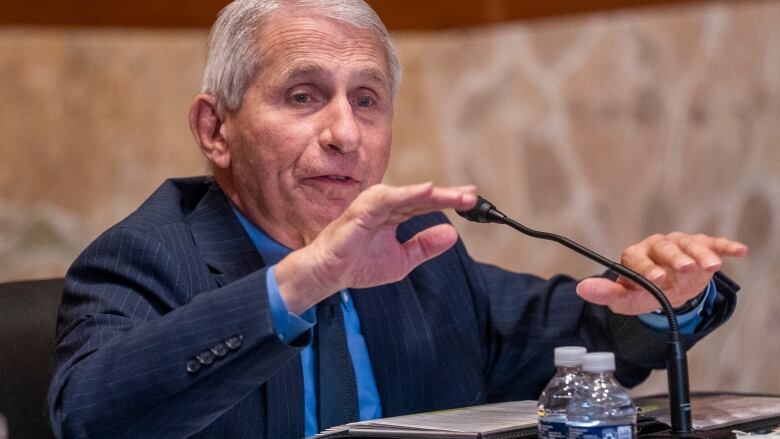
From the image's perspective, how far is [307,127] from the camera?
194 centimetres

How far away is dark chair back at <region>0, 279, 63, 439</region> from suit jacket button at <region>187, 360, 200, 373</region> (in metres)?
0.47

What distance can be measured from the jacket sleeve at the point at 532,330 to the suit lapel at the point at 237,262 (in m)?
0.50

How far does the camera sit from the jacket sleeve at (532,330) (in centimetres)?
221

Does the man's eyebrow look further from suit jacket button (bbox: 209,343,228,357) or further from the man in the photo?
suit jacket button (bbox: 209,343,228,357)

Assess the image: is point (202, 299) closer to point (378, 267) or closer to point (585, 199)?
point (378, 267)

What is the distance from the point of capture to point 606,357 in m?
1.43

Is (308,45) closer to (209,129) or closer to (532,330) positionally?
(209,129)

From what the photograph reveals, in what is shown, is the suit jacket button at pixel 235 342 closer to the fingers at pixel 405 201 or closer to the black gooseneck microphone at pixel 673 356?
the fingers at pixel 405 201

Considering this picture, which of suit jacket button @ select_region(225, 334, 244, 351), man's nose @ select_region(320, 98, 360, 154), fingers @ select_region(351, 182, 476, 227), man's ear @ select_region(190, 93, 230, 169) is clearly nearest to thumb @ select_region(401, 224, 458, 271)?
fingers @ select_region(351, 182, 476, 227)

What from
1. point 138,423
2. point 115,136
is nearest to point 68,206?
point 115,136

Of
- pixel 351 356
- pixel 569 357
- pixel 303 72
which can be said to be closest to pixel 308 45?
pixel 303 72

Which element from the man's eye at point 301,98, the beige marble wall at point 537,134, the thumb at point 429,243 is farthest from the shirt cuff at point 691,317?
the beige marble wall at point 537,134

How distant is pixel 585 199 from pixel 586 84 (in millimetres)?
409

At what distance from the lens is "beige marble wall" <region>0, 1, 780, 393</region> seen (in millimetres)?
3559
